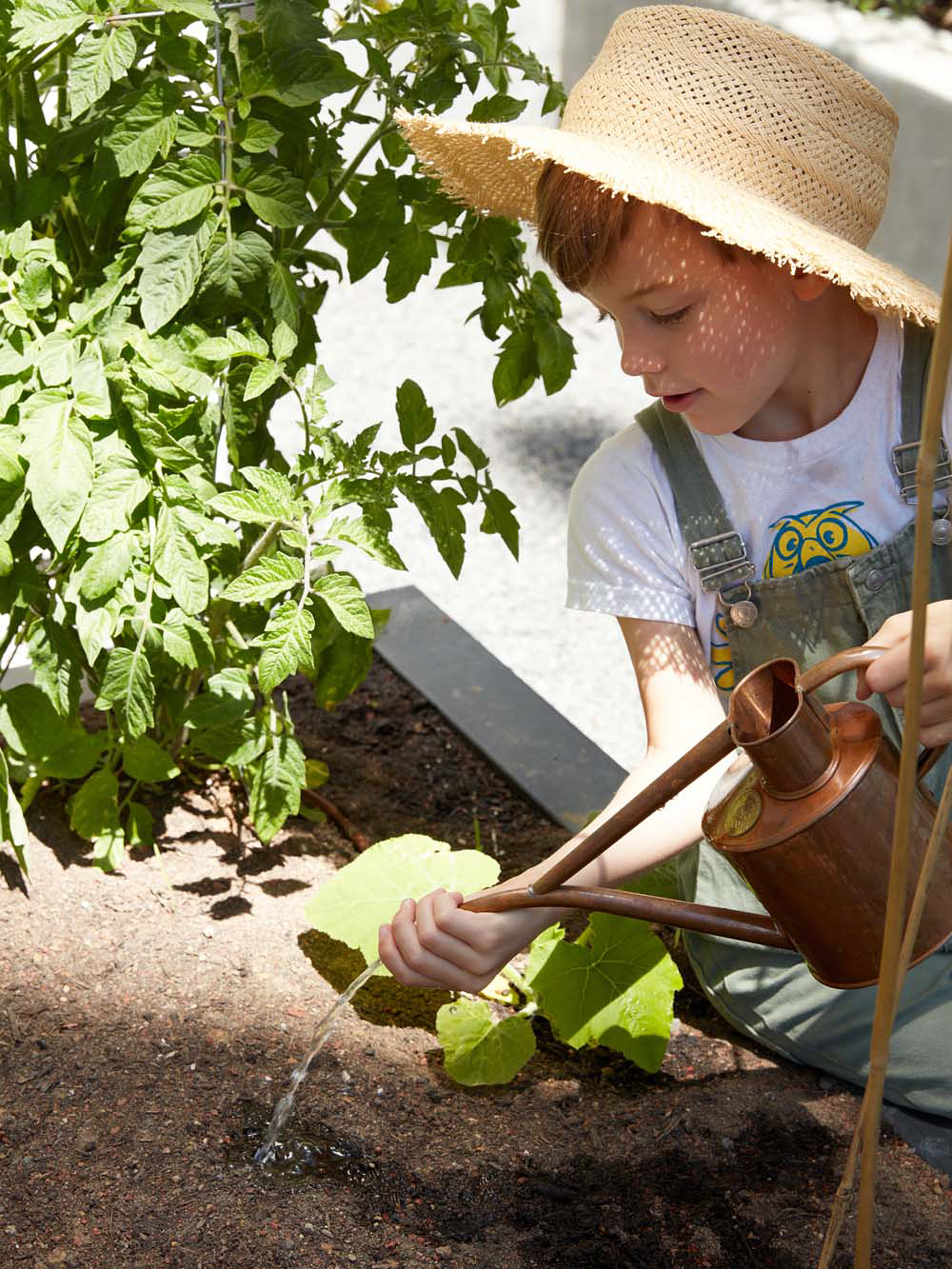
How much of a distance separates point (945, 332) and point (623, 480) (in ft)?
2.69

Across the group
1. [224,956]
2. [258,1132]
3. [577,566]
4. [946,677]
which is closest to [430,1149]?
[258,1132]

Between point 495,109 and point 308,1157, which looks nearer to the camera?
point 308,1157

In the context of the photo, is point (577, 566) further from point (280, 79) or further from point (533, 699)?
point (533, 699)

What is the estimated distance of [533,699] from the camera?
2238mm

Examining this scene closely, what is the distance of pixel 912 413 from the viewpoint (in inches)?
54.6

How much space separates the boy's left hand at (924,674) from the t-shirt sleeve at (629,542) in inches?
18.2

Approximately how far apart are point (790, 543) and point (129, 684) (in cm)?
66

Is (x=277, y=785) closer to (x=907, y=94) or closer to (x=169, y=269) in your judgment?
(x=169, y=269)

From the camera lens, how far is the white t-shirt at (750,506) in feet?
4.64

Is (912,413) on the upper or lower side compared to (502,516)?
upper

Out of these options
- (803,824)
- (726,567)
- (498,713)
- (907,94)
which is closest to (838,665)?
(803,824)

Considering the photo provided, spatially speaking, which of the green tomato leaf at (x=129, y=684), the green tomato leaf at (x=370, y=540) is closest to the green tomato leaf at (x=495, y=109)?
the green tomato leaf at (x=370, y=540)

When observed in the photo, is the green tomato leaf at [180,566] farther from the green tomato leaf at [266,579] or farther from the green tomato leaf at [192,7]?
the green tomato leaf at [192,7]

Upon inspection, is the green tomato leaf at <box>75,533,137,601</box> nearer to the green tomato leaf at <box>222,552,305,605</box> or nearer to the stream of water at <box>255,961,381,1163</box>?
the green tomato leaf at <box>222,552,305,605</box>
